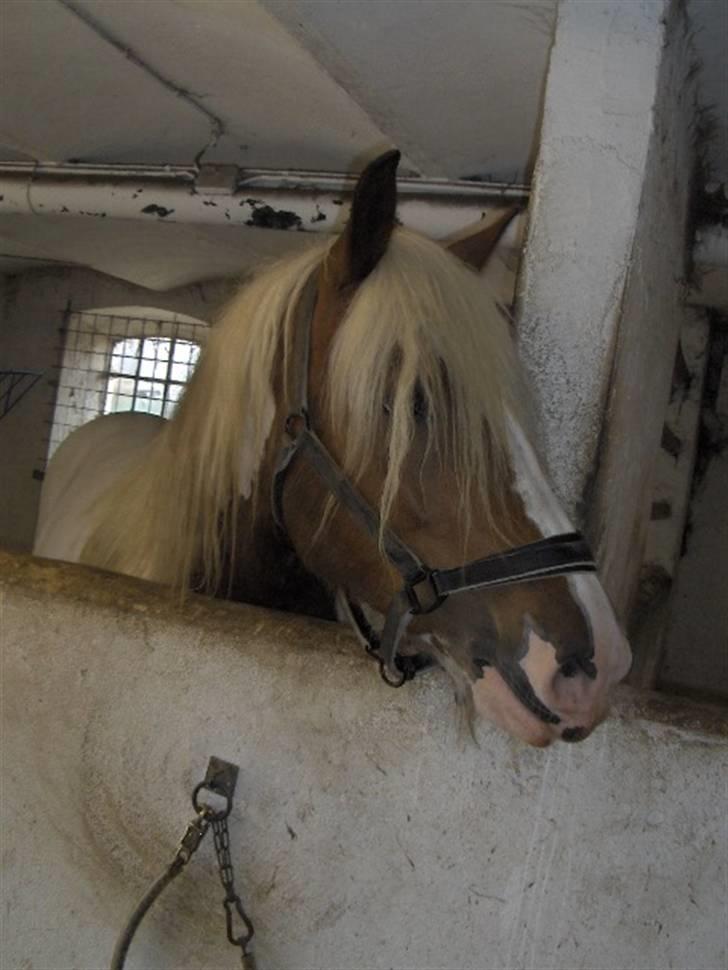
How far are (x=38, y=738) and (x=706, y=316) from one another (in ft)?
8.41

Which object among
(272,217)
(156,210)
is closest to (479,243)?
(272,217)

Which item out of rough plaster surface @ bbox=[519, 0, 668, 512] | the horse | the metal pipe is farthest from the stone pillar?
the metal pipe

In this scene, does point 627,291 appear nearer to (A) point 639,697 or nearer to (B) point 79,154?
(A) point 639,697

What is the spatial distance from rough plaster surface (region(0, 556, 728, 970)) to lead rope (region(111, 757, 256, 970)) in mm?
25

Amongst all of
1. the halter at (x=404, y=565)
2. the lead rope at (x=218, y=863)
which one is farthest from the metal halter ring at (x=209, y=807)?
the halter at (x=404, y=565)

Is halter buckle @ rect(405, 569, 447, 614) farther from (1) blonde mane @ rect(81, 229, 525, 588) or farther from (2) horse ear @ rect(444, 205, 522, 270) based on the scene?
Answer: (2) horse ear @ rect(444, 205, 522, 270)

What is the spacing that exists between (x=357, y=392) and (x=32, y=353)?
4.32 meters

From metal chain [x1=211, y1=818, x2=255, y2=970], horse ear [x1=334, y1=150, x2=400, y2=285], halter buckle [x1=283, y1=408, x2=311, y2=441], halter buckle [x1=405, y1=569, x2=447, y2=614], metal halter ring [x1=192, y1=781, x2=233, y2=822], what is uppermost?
horse ear [x1=334, y1=150, x2=400, y2=285]

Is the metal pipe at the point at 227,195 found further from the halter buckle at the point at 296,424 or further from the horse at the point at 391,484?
the halter buckle at the point at 296,424

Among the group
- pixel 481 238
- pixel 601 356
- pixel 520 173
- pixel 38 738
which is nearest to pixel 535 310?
pixel 601 356

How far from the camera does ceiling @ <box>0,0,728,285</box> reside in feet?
5.59

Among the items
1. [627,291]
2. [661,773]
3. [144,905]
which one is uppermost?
[627,291]

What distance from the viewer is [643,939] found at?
1.02 m

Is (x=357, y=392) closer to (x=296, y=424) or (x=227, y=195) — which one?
(x=296, y=424)
